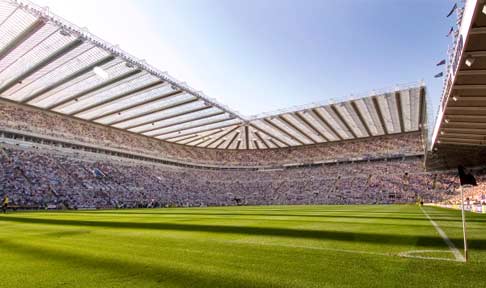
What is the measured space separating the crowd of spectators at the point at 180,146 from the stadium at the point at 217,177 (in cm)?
21

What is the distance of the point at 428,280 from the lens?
159 inches

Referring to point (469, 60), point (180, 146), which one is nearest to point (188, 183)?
point (180, 146)

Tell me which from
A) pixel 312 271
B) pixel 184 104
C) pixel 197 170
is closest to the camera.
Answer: pixel 312 271

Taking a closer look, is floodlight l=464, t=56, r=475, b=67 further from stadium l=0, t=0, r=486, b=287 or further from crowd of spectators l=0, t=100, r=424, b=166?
crowd of spectators l=0, t=100, r=424, b=166

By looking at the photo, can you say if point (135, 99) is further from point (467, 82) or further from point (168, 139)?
point (467, 82)

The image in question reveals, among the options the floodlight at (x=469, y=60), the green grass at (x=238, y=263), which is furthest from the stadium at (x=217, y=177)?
the floodlight at (x=469, y=60)

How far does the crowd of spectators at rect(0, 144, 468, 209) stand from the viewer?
32.3 m

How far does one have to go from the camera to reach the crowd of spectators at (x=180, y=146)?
1494 inches

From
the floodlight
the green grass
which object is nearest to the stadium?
the green grass

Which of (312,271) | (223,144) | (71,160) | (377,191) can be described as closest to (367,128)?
(377,191)

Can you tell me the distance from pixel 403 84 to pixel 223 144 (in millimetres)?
37645

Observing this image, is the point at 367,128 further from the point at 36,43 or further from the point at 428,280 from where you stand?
the point at 428,280

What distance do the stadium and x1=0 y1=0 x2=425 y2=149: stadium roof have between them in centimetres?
19

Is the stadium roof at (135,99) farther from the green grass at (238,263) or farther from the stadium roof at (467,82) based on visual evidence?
the green grass at (238,263)
